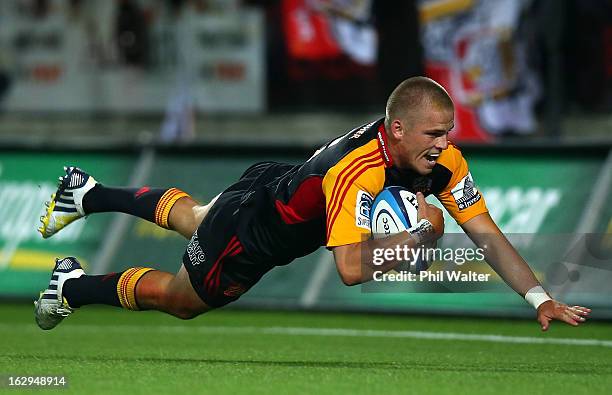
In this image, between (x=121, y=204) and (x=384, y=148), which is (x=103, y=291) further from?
(x=384, y=148)

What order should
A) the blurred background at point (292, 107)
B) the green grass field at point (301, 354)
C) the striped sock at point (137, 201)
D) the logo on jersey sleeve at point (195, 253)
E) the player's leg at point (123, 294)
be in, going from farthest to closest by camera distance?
the blurred background at point (292, 107), the striped sock at point (137, 201), the player's leg at point (123, 294), the logo on jersey sleeve at point (195, 253), the green grass field at point (301, 354)

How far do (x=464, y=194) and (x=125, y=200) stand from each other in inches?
89.6

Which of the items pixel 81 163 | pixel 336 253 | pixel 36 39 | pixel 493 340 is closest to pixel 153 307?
pixel 336 253

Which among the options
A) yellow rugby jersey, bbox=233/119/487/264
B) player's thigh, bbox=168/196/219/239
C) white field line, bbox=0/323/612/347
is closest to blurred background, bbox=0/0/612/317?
white field line, bbox=0/323/612/347

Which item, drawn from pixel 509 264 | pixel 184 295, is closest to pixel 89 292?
pixel 184 295

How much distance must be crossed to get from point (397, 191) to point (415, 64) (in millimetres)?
10491

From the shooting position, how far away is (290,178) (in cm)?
980

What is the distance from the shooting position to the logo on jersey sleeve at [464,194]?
9828 millimetres

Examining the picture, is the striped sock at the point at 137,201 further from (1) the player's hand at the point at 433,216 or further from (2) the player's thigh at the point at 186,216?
(1) the player's hand at the point at 433,216

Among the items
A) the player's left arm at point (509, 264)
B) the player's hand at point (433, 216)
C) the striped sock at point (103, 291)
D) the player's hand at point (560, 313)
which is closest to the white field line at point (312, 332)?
the player's left arm at point (509, 264)

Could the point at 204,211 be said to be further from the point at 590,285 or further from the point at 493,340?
the point at 590,285

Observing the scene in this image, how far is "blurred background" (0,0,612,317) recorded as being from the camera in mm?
13969

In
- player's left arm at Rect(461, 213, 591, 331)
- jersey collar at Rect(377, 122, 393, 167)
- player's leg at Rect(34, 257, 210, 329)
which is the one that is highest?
jersey collar at Rect(377, 122, 393, 167)

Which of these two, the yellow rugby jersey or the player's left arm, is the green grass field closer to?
the player's left arm
